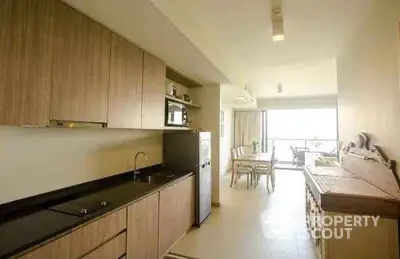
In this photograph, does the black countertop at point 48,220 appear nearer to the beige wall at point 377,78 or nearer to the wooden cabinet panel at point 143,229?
the wooden cabinet panel at point 143,229

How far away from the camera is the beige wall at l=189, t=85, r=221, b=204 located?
4.20m

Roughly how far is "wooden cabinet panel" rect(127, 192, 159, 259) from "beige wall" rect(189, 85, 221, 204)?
2055 millimetres

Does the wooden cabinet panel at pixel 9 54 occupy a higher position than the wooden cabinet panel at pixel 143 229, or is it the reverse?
the wooden cabinet panel at pixel 9 54

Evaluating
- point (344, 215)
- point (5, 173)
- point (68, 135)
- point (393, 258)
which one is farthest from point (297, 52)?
point (5, 173)

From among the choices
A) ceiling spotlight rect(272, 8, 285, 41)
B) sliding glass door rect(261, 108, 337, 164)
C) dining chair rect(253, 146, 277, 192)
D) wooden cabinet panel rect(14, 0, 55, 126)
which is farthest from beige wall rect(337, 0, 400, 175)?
sliding glass door rect(261, 108, 337, 164)

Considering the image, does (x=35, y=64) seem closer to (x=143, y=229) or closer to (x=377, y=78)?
(x=143, y=229)

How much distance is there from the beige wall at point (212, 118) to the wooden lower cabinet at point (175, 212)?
104cm

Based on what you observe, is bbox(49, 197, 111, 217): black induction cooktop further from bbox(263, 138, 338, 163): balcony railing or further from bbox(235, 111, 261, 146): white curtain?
bbox(263, 138, 338, 163): balcony railing

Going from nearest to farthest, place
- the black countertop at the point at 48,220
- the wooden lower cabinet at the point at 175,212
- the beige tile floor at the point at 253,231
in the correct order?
the black countertop at the point at 48,220 → the wooden lower cabinet at the point at 175,212 → the beige tile floor at the point at 253,231

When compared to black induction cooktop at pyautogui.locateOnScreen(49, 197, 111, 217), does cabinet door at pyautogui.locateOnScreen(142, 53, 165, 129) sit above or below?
above

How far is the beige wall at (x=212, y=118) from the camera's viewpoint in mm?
4203

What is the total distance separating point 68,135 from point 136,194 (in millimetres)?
813

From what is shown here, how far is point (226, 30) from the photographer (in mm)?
2684

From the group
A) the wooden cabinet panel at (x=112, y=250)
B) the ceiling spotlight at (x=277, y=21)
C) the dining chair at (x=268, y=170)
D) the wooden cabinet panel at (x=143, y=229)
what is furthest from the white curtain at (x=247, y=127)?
the wooden cabinet panel at (x=112, y=250)
